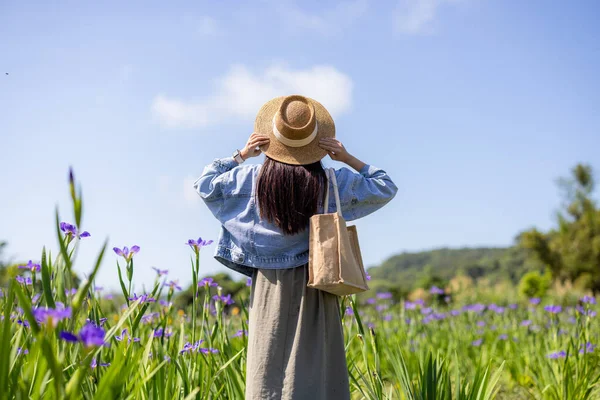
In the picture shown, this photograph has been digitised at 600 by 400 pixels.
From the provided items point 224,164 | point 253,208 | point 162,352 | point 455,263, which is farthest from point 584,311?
point 455,263

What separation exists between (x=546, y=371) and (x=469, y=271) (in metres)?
30.9

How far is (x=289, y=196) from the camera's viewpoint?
2.31 metres

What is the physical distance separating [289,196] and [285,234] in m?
0.16

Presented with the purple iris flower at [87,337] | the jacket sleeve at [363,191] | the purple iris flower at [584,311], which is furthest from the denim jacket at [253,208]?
the purple iris flower at [584,311]

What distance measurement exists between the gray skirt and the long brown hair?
0.20 meters

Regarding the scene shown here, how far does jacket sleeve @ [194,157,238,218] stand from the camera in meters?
2.45

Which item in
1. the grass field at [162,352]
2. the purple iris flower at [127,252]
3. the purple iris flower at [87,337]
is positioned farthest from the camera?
the purple iris flower at [127,252]

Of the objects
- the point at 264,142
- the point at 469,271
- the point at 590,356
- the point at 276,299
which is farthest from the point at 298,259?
the point at 469,271

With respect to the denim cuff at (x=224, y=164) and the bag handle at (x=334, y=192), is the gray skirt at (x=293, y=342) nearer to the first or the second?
the bag handle at (x=334, y=192)

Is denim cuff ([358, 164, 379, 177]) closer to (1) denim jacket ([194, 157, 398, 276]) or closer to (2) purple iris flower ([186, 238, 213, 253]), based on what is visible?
(1) denim jacket ([194, 157, 398, 276])

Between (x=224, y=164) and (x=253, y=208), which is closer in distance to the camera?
(x=253, y=208)

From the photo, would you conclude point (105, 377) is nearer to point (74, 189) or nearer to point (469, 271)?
point (74, 189)

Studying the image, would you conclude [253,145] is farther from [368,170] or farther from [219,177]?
[368,170]

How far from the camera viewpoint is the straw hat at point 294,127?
2387 millimetres
